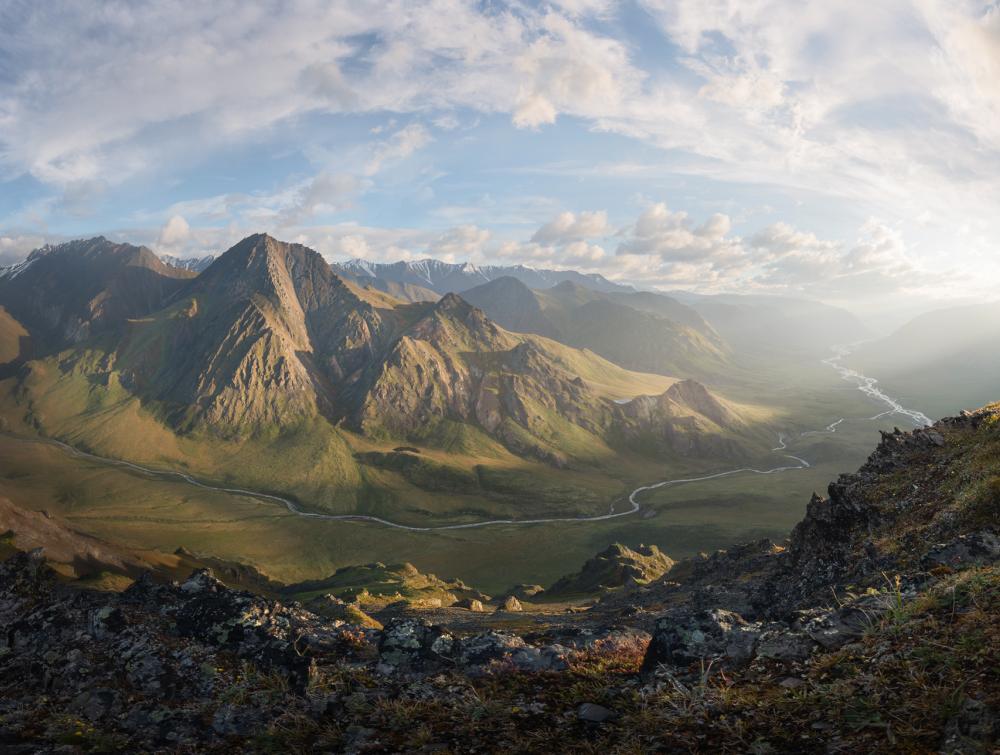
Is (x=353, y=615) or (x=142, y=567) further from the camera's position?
(x=142, y=567)

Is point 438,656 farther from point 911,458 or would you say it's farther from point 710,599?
point 710,599

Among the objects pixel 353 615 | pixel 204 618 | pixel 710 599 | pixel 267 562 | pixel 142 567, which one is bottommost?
pixel 267 562

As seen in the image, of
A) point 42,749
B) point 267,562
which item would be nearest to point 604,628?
point 42,749

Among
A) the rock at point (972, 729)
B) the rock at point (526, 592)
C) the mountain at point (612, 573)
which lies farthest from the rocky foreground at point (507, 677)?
the rock at point (526, 592)

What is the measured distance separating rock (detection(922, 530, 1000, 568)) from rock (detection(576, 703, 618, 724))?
11.4m

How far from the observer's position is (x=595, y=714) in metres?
8.69

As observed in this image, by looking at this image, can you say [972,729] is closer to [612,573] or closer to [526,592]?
[612,573]

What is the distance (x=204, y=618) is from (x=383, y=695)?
709 centimetres

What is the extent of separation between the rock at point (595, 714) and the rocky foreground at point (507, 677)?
Result: 0.03 m

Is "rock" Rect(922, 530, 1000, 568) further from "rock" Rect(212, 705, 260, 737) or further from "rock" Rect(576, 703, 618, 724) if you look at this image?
"rock" Rect(212, 705, 260, 737)

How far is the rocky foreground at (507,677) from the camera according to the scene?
22.8 feet

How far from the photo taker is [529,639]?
1392cm

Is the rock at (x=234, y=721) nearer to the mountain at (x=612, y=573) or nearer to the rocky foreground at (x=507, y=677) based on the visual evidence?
the rocky foreground at (x=507, y=677)

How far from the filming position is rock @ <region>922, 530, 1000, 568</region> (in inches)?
551
